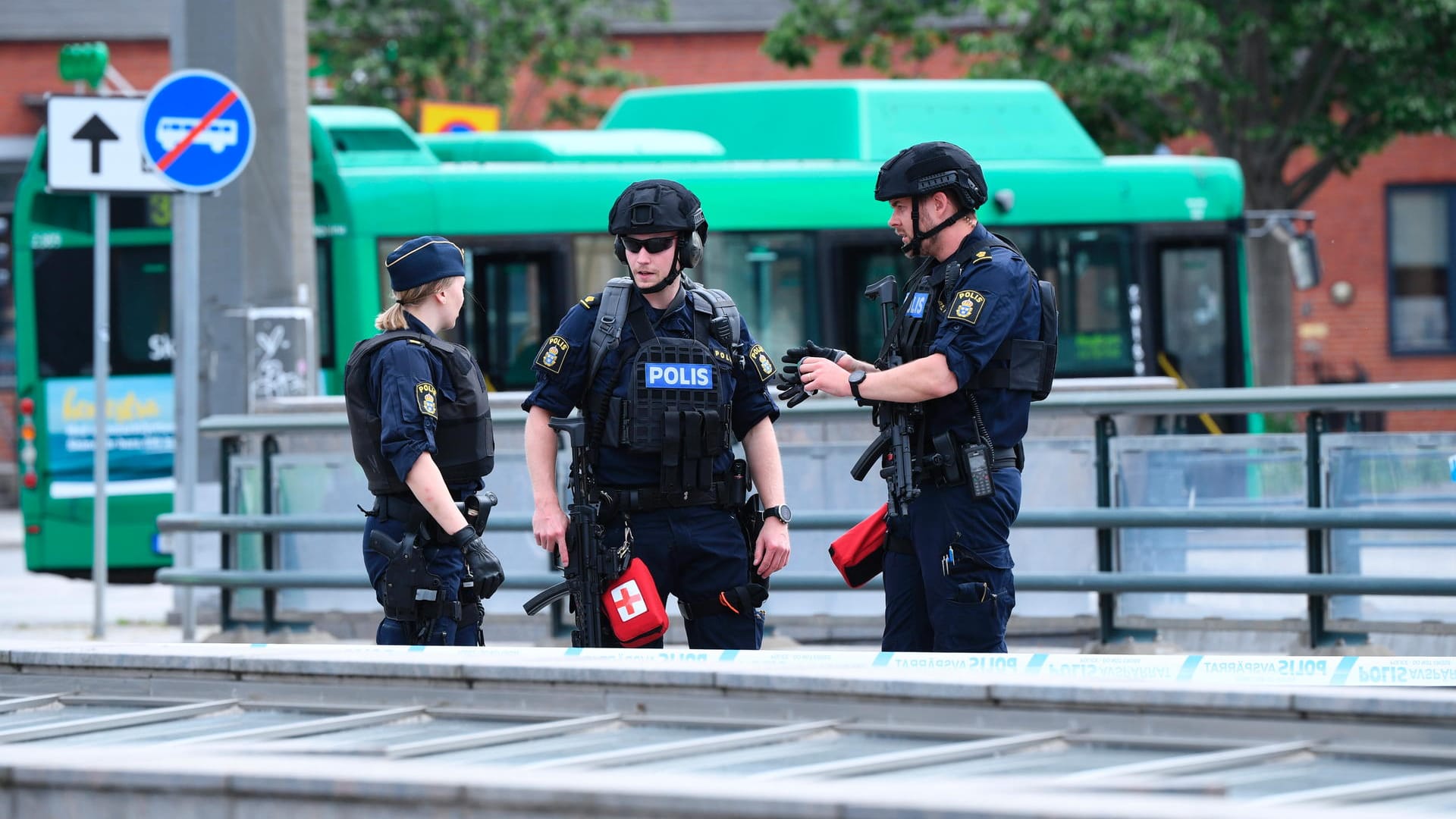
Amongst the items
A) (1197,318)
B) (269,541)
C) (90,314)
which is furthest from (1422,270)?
(269,541)

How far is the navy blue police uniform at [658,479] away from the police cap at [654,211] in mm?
244

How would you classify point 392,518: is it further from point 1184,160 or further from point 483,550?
point 1184,160

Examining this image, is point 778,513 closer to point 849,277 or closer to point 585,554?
point 585,554

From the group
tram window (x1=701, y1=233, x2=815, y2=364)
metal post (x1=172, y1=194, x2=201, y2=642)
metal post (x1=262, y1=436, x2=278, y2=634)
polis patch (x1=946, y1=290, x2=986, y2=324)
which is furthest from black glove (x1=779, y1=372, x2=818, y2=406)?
tram window (x1=701, y1=233, x2=815, y2=364)

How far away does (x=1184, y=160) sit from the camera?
1416cm

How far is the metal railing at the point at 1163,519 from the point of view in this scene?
295 inches

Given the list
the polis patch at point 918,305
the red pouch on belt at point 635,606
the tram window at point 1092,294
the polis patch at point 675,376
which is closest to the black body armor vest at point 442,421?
the polis patch at point 675,376

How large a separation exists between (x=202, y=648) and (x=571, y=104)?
1800 cm

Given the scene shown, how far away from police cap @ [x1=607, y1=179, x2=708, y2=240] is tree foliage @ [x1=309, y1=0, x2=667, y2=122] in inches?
623

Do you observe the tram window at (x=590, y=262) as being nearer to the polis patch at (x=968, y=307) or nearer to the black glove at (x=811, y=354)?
the black glove at (x=811, y=354)

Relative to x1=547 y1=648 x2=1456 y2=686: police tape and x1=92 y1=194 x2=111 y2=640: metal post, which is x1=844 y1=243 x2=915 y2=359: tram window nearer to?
x1=92 y1=194 x2=111 y2=640: metal post

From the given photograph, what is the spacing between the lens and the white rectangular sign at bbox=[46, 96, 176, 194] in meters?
9.73

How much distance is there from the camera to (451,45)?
68.9 ft

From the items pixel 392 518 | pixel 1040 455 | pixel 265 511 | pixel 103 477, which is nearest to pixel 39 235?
pixel 103 477
